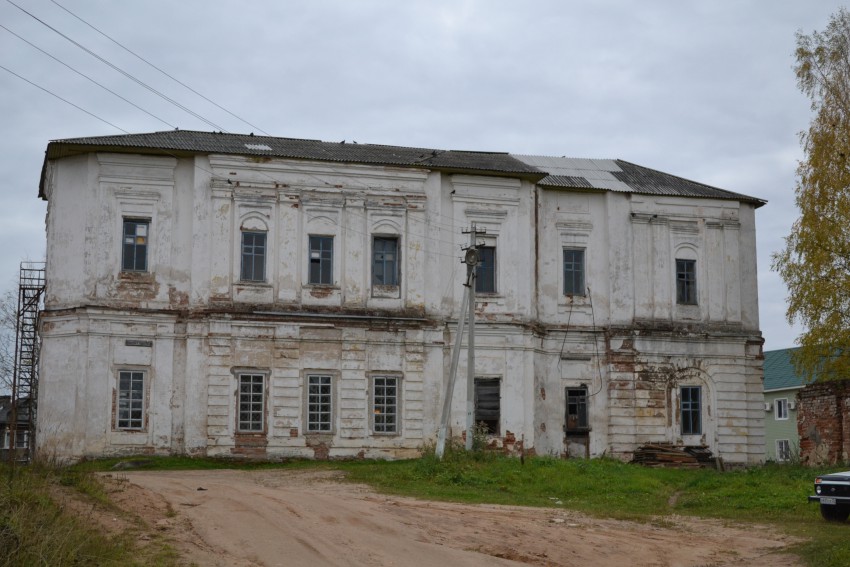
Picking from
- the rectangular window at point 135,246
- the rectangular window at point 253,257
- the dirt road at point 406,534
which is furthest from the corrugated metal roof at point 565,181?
the dirt road at point 406,534

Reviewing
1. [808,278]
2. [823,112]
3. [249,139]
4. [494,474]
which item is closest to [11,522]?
Result: [494,474]

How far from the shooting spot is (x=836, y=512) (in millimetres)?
19250

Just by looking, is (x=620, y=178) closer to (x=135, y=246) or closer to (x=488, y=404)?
(x=488, y=404)

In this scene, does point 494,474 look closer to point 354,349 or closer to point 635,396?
point 354,349

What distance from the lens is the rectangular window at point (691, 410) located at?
33906 millimetres

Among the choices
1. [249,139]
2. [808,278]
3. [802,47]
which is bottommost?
[808,278]

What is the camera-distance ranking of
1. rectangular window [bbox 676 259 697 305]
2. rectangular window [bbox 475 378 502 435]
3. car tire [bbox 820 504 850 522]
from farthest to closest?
rectangular window [bbox 676 259 697 305]
rectangular window [bbox 475 378 502 435]
car tire [bbox 820 504 850 522]

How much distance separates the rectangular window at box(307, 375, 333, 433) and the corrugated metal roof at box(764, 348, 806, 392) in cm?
2986

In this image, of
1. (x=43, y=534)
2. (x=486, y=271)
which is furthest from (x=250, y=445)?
(x=43, y=534)

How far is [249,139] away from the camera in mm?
33406

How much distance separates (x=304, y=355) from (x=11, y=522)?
19024mm

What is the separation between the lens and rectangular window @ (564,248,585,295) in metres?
34.3

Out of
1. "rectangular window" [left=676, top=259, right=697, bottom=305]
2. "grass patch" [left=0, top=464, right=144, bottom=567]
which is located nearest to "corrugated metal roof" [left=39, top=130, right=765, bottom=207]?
"rectangular window" [left=676, top=259, right=697, bottom=305]

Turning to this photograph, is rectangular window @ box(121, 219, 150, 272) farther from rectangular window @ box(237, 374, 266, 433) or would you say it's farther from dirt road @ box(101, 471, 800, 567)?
dirt road @ box(101, 471, 800, 567)
